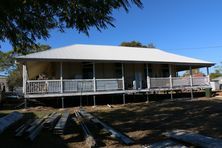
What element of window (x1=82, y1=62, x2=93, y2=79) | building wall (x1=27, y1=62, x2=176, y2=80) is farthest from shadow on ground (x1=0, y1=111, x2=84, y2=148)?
window (x1=82, y1=62, x2=93, y2=79)

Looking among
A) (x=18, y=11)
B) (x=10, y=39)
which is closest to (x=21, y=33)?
(x=10, y=39)

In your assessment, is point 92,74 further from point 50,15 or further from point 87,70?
point 50,15

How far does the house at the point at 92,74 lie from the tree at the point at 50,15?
11.7m

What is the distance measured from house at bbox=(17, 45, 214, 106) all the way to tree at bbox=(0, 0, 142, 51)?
1175 cm

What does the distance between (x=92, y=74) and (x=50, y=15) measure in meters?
17.0

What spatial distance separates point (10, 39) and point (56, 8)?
9.16 ft

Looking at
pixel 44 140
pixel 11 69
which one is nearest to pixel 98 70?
pixel 44 140

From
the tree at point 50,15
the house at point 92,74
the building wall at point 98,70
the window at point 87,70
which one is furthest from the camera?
the window at point 87,70

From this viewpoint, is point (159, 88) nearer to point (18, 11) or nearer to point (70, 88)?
point (70, 88)

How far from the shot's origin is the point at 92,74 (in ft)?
82.0

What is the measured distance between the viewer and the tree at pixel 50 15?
690 centimetres

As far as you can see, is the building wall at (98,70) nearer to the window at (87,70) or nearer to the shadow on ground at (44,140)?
the window at (87,70)

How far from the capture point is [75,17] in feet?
25.0

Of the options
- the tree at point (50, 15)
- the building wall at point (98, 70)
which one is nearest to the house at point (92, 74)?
the building wall at point (98, 70)
